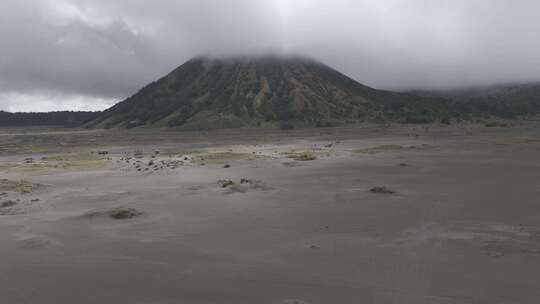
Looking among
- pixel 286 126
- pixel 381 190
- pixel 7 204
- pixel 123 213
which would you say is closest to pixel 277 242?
pixel 123 213

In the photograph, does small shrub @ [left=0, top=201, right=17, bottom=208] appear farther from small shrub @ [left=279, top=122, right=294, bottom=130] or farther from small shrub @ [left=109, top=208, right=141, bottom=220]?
small shrub @ [left=279, top=122, right=294, bottom=130]

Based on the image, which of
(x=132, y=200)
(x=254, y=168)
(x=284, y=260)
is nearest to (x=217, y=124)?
(x=254, y=168)

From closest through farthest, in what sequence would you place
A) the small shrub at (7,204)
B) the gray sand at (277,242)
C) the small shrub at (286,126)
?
the gray sand at (277,242)
the small shrub at (7,204)
the small shrub at (286,126)

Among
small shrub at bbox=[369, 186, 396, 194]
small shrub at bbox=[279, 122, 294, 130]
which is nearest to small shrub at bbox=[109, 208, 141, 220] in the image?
small shrub at bbox=[369, 186, 396, 194]

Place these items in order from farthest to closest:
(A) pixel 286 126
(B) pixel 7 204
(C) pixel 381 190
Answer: (A) pixel 286 126 < (C) pixel 381 190 < (B) pixel 7 204

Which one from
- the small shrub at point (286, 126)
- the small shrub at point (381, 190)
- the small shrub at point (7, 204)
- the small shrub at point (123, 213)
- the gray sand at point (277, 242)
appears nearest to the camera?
the gray sand at point (277, 242)

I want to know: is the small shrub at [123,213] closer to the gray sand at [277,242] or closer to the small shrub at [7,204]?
the gray sand at [277,242]

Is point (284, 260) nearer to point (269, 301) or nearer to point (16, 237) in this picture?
point (269, 301)

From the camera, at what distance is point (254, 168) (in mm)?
37906

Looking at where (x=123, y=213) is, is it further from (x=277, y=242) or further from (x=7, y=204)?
(x=277, y=242)

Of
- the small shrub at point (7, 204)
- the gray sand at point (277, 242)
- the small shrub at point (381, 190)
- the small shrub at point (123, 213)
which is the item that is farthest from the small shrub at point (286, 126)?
the small shrub at point (123, 213)

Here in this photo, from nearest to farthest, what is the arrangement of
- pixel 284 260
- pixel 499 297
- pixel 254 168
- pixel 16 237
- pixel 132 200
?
pixel 499 297
pixel 284 260
pixel 16 237
pixel 132 200
pixel 254 168

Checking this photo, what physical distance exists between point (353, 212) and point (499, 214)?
20.1 feet

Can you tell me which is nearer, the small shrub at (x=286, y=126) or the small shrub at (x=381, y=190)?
the small shrub at (x=381, y=190)
